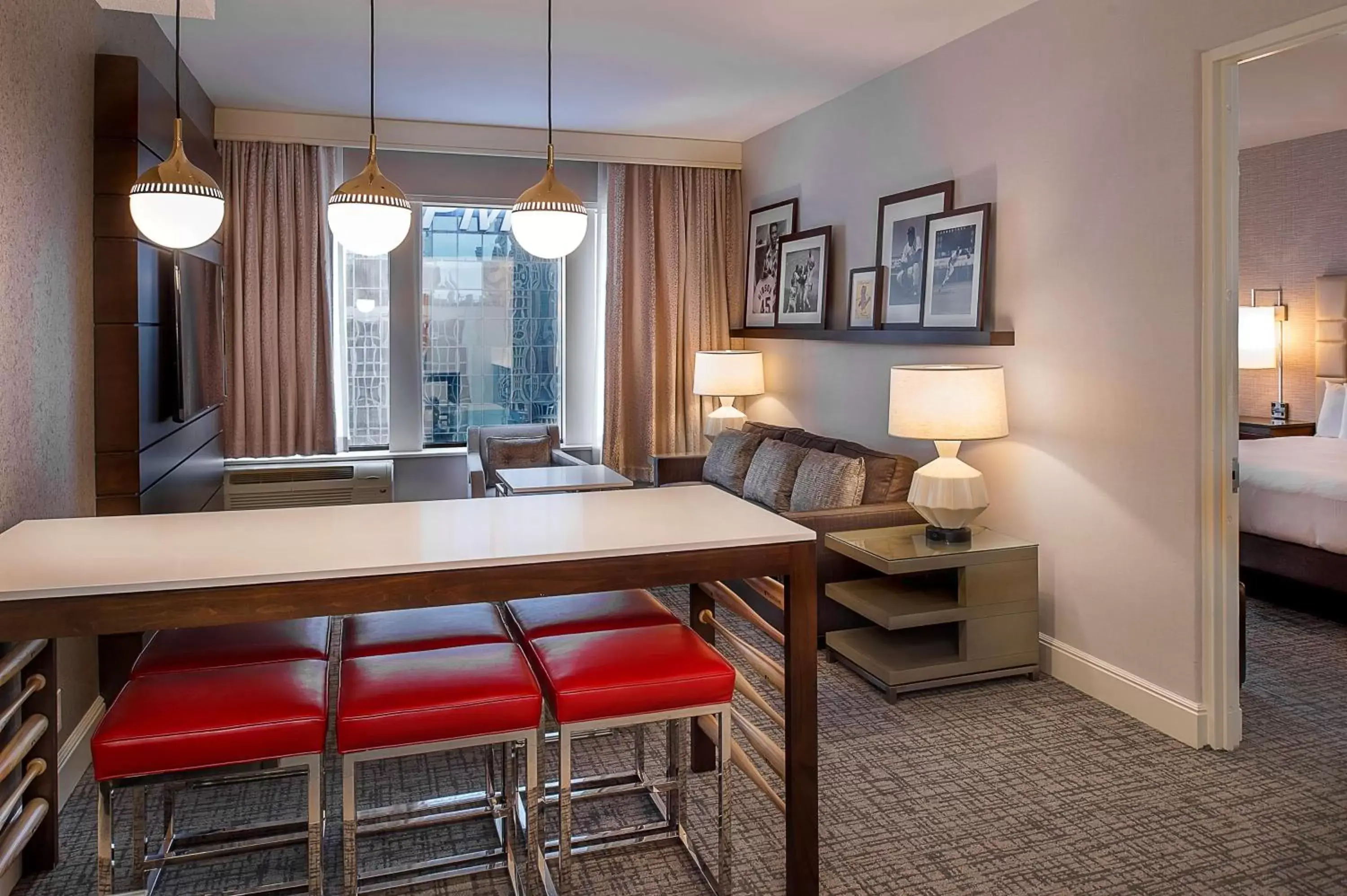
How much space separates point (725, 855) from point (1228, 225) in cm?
242

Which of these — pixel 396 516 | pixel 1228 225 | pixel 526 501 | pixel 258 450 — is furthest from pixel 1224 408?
pixel 258 450

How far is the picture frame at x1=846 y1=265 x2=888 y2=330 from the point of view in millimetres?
4895

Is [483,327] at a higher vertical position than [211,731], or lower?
higher

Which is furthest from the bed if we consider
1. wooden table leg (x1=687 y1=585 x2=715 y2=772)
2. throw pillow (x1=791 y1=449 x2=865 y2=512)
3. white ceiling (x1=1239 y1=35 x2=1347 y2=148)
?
wooden table leg (x1=687 y1=585 x2=715 y2=772)

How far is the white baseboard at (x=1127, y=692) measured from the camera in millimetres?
3184

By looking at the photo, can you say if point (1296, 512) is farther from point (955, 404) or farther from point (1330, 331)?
point (1330, 331)

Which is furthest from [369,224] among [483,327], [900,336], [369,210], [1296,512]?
[1296,512]

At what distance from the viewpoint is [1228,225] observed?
3045mm

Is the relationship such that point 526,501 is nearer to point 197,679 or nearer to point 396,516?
point 396,516

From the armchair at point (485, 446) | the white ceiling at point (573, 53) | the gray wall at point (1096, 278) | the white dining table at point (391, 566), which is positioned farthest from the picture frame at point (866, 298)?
the white dining table at point (391, 566)

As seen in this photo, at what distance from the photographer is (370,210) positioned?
2.53 meters

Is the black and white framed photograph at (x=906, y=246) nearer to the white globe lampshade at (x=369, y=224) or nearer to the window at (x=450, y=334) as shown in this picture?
the window at (x=450, y=334)

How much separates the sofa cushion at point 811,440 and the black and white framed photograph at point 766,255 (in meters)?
0.96

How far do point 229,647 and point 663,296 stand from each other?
15.6 ft
